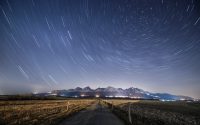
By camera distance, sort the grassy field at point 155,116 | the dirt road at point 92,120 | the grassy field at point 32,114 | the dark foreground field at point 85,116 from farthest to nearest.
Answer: the grassy field at point 155,116
the dark foreground field at point 85,116
the dirt road at point 92,120
the grassy field at point 32,114

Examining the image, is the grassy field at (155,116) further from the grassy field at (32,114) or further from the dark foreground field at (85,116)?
the grassy field at (32,114)

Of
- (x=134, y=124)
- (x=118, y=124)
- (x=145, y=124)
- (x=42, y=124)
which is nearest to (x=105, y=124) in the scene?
(x=118, y=124)

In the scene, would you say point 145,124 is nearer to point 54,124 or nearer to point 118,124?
point 118,124

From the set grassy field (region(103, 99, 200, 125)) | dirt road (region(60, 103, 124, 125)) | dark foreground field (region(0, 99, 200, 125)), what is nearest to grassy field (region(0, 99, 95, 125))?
dark foreground field (region(0, 99, 200, 125))

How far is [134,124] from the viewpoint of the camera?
17922 mm

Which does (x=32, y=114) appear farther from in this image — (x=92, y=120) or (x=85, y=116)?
(x=92, y=120)

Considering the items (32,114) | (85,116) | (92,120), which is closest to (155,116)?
(85,116)

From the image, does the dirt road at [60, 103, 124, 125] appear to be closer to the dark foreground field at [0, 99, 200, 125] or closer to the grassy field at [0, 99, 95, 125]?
the dark foreground field at [0, 99, 200, 125]

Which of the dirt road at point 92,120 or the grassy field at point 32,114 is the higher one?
the grassy field at point 32,114

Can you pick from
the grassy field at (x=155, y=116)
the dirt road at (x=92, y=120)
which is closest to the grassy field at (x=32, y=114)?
the dirt road at (x=92, y=120)

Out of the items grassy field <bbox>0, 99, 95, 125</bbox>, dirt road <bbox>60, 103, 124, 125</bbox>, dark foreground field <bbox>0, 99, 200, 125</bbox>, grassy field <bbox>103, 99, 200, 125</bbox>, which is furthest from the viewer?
grassy field <bbox>103, 99, 200, 125</bbox>

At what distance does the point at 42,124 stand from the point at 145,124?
9.27 m

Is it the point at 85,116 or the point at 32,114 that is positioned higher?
the point at 32,114

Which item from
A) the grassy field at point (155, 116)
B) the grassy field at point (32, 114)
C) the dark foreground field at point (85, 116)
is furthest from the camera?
the grassy field at point (155, 116)
